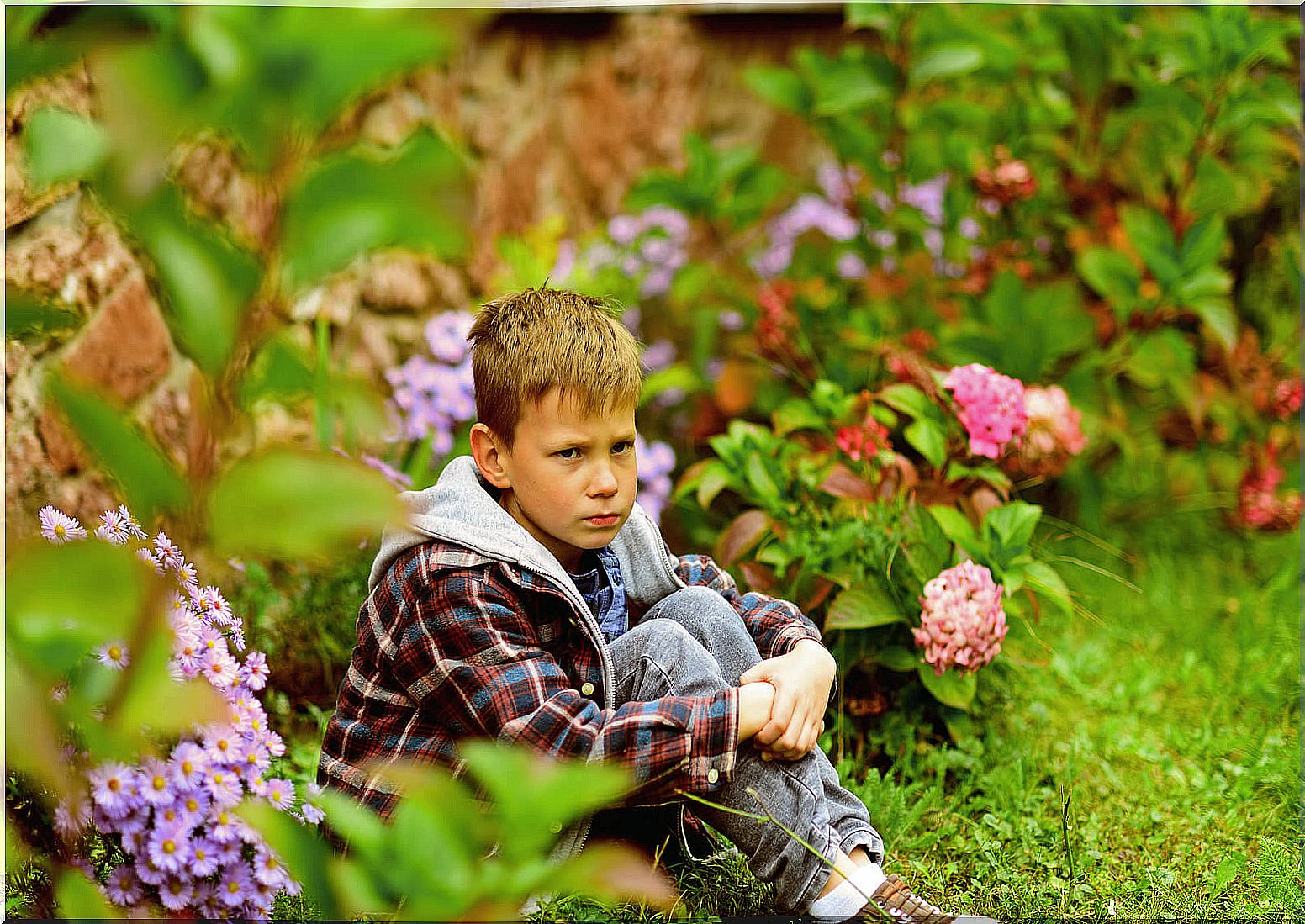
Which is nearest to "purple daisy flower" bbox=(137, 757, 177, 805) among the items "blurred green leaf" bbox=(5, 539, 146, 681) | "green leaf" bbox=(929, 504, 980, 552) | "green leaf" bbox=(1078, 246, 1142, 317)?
"blurred green leaf" bbox=(5, 539, 146, 681)

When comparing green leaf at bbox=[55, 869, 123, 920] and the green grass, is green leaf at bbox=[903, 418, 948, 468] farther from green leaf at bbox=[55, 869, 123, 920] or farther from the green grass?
green leaf at bbox=[55, 869, 123, 920]

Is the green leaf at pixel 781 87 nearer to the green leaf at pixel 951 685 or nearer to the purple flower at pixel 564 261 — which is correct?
the purple flower at pixel 564 261

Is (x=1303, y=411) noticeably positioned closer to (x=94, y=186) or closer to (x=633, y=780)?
(x=633, y=780)

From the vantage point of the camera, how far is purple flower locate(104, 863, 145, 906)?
1.33 m

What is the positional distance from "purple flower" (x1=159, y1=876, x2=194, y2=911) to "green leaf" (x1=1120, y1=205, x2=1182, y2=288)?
7.96ft

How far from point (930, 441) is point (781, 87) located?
117 cm

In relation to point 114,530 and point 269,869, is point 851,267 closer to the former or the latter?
point 114,530

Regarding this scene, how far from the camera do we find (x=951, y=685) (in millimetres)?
2104

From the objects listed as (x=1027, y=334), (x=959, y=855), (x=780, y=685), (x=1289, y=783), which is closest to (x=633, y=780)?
(x=780, y=685)

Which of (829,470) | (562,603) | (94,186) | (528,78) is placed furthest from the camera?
(528,78)

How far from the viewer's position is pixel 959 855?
1941 mm

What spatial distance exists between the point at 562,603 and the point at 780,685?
1.05 feet

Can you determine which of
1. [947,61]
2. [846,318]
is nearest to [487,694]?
[846,318]

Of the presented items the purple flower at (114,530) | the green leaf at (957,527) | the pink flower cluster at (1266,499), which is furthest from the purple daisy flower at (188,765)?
the pink flower cluster at (1266,499)
